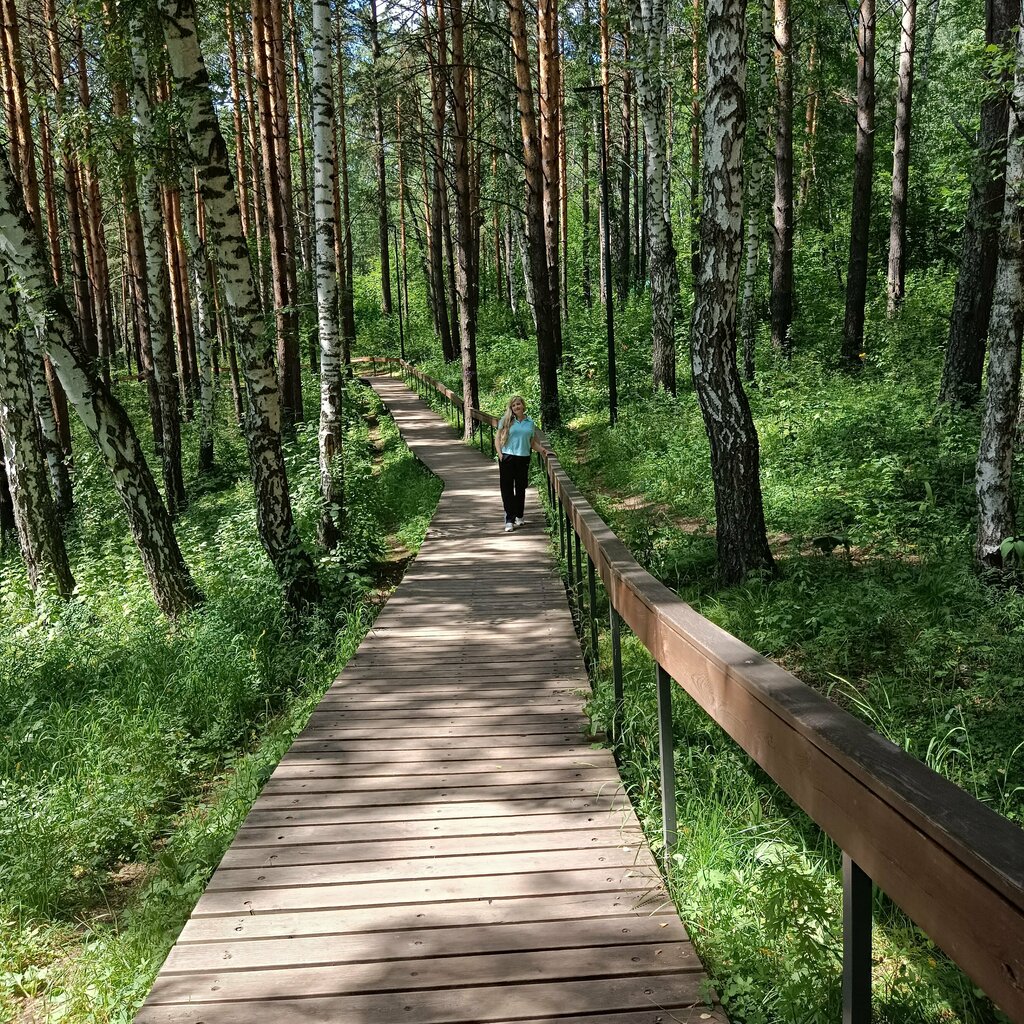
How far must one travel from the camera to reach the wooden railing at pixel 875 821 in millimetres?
1313

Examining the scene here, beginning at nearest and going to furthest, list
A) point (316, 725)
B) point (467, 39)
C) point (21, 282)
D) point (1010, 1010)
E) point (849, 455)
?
point (1010, 1010), point (316, 725), point (21, 282), point (849, 455), point (467, 39)

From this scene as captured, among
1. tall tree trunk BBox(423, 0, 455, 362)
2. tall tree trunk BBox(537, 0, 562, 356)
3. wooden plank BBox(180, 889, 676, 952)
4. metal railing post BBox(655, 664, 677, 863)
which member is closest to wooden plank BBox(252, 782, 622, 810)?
metal railing post BBox(655, 664, 677, 863)

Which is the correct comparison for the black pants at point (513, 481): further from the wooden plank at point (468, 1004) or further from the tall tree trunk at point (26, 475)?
the wooden plank at point (468, 1004)

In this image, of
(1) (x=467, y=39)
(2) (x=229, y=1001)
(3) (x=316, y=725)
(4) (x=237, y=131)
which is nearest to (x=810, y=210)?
(1) (x=467, y=39)

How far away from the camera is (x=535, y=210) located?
54.5 feet

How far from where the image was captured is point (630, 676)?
6098mm

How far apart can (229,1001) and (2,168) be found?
7.57 metres

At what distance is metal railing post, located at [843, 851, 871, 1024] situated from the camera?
1.82 m

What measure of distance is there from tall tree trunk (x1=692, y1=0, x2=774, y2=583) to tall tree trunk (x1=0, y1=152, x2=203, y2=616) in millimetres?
5393

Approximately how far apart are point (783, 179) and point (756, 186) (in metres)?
0.61

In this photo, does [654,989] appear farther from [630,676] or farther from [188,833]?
[630,676]

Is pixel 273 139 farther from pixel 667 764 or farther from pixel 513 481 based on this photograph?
pixel 667 764

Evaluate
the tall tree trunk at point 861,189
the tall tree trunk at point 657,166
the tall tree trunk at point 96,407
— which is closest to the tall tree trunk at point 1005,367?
the tall tree trunk at point 96,407

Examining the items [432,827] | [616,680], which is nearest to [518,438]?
[616,680]
